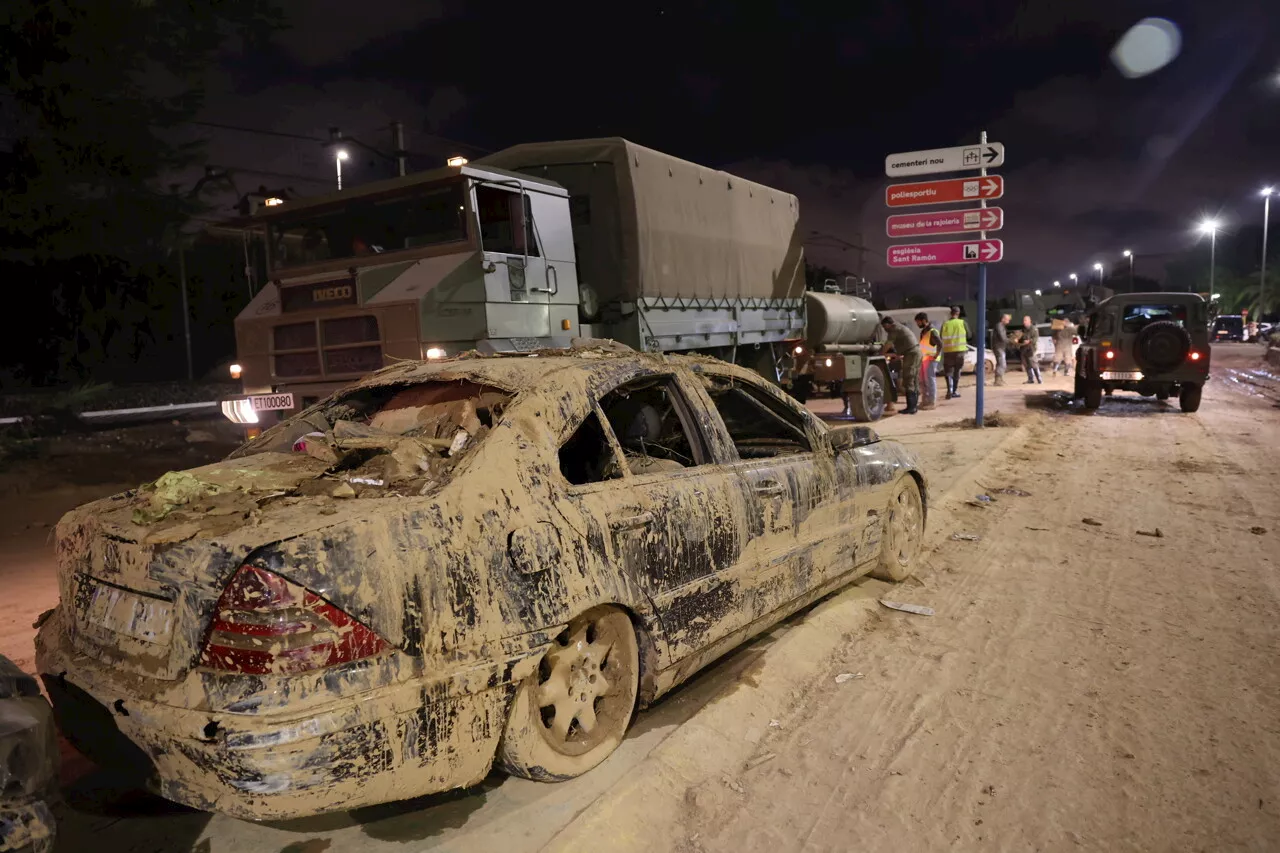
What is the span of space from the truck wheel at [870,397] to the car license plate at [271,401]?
9.07 m

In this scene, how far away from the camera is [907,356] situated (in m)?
14.9

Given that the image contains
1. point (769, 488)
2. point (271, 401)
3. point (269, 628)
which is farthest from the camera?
point (271, 401)

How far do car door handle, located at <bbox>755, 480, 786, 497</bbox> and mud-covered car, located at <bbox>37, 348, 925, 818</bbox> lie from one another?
0.04 feet

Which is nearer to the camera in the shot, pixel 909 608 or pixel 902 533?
pixel 909 608

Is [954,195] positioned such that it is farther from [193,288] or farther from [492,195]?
[193,288]

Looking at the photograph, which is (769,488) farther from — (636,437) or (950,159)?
(950,159)

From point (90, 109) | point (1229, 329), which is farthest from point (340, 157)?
point (1229, 329)

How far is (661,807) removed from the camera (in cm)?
273

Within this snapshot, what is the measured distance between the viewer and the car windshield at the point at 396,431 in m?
2.83

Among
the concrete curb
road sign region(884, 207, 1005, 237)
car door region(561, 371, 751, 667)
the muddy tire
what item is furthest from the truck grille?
the muddy tire

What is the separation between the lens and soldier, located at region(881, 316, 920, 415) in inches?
580

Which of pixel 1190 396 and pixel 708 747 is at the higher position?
pixel 1190 396

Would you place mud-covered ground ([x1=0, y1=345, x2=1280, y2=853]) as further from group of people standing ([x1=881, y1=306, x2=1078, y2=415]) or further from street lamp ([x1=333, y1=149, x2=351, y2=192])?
street lamp ([x1=333, y1=149, x2=351, y2=192])

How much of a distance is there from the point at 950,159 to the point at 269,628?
36.7ft
